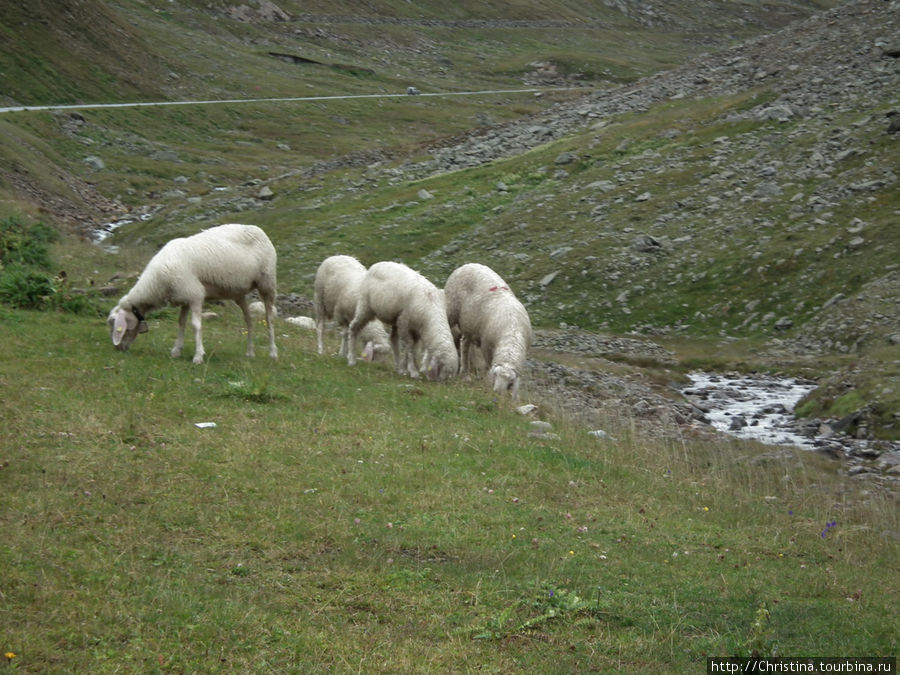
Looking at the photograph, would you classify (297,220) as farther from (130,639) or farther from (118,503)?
(130,639)

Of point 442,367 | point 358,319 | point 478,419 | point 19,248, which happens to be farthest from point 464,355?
point 19,248

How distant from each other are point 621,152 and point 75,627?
130 feet

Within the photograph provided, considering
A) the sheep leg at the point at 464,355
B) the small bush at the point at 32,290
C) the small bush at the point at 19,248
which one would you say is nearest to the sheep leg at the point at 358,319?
the sheep leg at the point at 464,355

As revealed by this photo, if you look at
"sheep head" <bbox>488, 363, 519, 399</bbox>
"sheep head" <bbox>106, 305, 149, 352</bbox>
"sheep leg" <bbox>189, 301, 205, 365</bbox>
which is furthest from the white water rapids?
"sheep head" <bbox>106, 305, 149, 352</bbox>

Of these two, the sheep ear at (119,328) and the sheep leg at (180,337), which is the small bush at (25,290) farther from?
the sheep leg at (180,337)

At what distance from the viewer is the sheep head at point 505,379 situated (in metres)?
18.3

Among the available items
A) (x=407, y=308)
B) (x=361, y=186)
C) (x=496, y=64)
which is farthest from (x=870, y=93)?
(x=496, y=64)

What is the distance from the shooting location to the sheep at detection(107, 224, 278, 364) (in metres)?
16.5

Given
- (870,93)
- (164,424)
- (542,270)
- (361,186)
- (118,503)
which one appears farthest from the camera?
(361,186)

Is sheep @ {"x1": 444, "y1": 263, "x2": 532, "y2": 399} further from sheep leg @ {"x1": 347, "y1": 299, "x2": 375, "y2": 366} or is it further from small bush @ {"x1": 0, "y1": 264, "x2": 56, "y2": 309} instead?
small bush @ {"x1": 0, "y1": 264, "x2": 56, "y2": 309}

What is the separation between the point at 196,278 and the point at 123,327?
1431 mm

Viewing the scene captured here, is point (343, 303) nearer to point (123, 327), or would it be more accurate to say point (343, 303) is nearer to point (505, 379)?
point (505, 379)

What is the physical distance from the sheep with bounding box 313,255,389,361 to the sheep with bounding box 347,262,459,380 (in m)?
0.67

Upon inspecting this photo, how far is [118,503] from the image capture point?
970 centimetres
